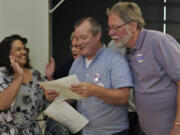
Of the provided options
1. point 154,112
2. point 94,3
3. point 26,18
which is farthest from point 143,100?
point 94,3

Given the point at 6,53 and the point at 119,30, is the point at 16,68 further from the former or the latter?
the point at 119,30

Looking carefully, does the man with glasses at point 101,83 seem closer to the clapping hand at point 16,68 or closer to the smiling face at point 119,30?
the smiling face at point 119,30

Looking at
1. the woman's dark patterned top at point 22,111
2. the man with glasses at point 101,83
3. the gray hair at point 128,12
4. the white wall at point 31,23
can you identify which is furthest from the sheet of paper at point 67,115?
the white wall at point 31,23

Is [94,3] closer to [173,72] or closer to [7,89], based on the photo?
[7,89]

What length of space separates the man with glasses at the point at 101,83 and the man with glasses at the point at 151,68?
3.5 inches

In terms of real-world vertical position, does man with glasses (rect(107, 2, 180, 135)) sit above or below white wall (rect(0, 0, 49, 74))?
below

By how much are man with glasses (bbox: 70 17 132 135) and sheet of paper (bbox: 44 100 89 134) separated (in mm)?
41

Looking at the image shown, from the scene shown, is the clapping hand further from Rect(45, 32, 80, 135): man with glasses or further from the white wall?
the white wall

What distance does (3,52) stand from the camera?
2.01 m

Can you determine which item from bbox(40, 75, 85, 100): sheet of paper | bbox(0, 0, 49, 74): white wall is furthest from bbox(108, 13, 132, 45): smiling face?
bbox(0, 0, 49, 74): white wall

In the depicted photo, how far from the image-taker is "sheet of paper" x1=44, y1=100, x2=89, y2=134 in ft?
5.14

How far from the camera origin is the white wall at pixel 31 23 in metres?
2.41

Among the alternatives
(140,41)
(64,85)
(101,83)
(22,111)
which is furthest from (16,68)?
(140,41)

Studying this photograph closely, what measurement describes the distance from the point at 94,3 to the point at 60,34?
685mm
